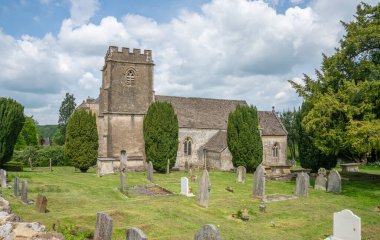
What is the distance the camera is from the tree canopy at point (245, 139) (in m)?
32.2

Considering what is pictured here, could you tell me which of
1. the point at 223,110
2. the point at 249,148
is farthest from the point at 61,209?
the point at 223,110

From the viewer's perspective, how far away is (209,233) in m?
7.10

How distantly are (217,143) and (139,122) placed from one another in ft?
29.0

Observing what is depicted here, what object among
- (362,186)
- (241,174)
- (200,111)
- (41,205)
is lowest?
(362,186)

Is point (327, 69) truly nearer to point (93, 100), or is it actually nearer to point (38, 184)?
point (38, 184)

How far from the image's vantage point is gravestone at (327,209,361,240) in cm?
957

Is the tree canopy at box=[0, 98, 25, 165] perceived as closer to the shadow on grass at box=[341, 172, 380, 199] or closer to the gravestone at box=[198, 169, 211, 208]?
the gravestone at box=[198, 169, 211, 208]

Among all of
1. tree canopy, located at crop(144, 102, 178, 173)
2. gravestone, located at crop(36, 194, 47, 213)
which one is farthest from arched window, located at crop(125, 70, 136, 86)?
gravestone, located at crop(36, 194, 47, 213)

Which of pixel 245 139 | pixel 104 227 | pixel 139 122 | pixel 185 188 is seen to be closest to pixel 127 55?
pixel 139 122

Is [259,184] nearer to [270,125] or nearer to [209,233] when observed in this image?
[209,233]

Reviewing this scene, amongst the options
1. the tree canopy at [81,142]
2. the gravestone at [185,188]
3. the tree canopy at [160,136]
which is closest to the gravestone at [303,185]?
the gravestone at [185,188]

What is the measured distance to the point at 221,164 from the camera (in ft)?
116

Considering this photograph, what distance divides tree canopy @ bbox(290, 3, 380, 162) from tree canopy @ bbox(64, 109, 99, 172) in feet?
61.3

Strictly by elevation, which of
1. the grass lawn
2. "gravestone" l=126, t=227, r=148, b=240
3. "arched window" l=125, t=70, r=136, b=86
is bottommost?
the grass lawn
